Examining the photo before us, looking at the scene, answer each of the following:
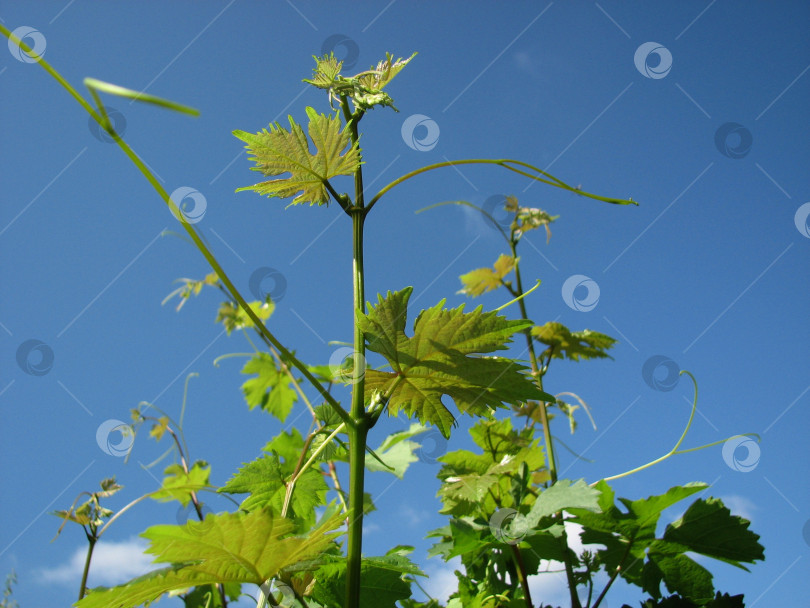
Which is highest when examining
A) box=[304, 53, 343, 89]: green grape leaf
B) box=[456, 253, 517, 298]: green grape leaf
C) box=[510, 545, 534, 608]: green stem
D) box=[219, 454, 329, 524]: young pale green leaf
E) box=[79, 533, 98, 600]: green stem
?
box=[456, 253, 517, 298]: green grape leaf

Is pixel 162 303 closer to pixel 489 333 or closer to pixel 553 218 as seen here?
pixel 553 218

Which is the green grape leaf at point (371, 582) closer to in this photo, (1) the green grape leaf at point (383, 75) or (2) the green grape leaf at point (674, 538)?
(2) the green grape leaf at point (674, 538)

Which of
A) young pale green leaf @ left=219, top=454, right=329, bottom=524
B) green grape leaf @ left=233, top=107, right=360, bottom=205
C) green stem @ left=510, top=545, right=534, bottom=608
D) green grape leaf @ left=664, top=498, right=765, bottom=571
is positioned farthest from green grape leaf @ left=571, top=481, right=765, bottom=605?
green grape leaf @ left=233, top=107, right=360, bottom=205

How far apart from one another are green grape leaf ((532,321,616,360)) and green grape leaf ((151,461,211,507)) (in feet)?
3.53

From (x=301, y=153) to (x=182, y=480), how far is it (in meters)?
1.34

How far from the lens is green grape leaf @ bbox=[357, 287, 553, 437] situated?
81cm

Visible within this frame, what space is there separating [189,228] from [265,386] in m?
1.55

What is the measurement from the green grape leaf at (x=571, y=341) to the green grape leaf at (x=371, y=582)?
87 cm

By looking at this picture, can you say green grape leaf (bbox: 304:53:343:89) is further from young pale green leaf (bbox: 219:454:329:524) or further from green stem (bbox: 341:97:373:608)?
young pale green leaf (bbox: 219:454:329:524)

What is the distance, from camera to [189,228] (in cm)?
65

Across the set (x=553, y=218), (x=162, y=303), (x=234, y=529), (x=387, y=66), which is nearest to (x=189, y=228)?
(x=234, y=529)

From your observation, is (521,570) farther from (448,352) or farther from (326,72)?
(326,72)

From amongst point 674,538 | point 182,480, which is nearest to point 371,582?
point 674,538

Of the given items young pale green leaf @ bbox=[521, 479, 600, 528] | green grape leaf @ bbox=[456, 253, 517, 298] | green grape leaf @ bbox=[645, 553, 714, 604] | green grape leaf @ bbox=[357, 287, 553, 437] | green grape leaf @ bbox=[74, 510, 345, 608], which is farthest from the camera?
green grape leaf @ bbox=[456, 253, 517, 298]
